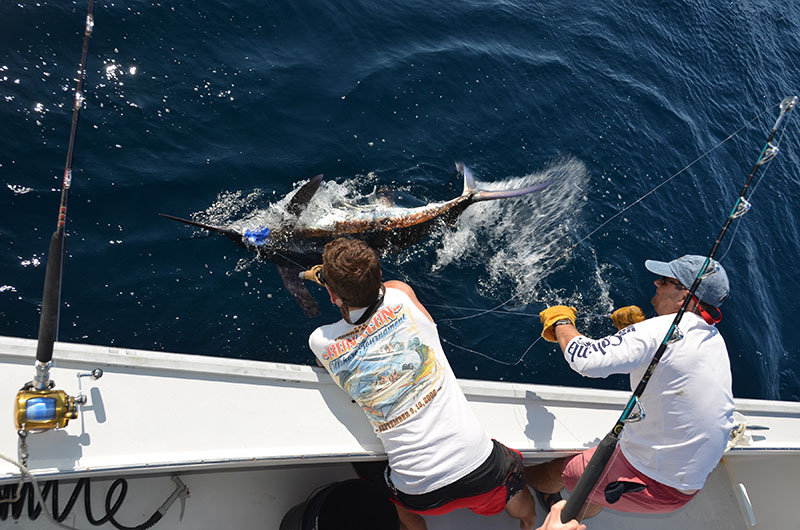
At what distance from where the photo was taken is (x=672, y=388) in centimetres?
309

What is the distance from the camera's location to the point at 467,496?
2.91 m

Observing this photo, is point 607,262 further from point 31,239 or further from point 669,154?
point 31,239

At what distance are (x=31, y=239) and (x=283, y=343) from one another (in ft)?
7.04

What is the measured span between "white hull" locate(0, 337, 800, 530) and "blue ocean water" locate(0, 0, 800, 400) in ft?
4.26

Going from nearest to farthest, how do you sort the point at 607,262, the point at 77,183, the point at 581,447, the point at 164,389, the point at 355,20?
the point at 164,389 → the point at 581,447 → the point at 77,183 → the point at 607,262 → the point at 355,20

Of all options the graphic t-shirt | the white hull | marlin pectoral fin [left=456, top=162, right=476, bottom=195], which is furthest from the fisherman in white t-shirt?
marlin pectoral fin [left=456, top=162, right=476, bottom=195]

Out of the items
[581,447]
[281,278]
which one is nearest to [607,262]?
[581,447]

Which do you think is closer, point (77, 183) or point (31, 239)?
point (31, 239)

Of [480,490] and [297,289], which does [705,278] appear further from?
[297,289]

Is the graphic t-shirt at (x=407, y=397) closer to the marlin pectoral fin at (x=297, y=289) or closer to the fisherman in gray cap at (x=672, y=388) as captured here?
the fisherman in gray cap at (x=672, y=388)

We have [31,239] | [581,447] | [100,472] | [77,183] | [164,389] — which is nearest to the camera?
[100,472]

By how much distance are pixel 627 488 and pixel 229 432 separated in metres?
2.31

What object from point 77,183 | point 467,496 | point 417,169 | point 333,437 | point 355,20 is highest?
point 355,20

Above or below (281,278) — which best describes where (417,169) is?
above
